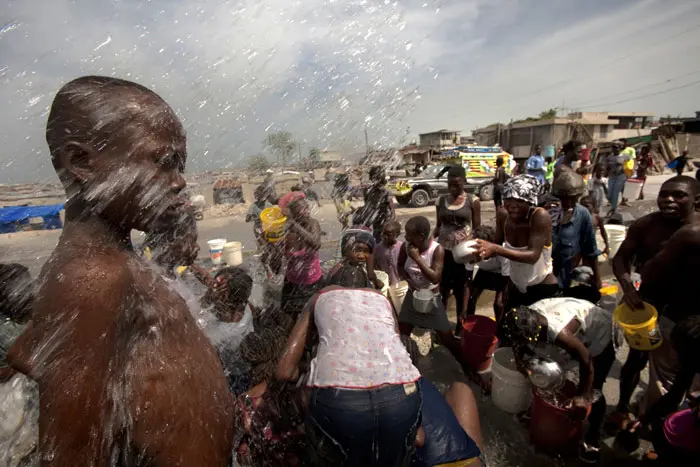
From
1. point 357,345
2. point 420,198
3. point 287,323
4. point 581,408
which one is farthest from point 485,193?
point 357,345

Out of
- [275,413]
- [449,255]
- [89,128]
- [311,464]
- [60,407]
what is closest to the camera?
[60,407]

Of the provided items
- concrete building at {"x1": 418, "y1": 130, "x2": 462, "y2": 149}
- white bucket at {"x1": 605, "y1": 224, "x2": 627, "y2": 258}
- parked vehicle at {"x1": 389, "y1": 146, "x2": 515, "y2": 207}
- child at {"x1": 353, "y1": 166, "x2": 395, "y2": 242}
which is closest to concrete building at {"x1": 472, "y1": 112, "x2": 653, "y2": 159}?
concrete building at {"x1": 418, "y1": 130, "x2": 462, "y2": 149}

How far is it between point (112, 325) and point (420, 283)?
3404 mm

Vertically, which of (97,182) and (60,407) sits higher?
(97,182)

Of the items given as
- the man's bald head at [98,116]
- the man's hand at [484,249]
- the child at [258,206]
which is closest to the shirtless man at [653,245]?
the man's hand at [484,249]

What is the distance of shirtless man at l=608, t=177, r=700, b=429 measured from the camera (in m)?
2.62

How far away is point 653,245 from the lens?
9.62ft

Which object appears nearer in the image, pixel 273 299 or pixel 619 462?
pixel 619 462

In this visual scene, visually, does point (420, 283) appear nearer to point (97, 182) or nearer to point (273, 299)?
point (273, 299)

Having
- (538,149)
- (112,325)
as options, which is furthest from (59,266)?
(538,149)

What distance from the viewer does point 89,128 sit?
2.79 ft

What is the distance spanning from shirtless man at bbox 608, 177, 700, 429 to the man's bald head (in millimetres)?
3235

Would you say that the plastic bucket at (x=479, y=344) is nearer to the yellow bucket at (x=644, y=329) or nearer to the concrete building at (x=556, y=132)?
the yellow bucket at (x=644, y=329)

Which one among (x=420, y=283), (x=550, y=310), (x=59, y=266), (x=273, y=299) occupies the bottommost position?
(x=273, y=299)
